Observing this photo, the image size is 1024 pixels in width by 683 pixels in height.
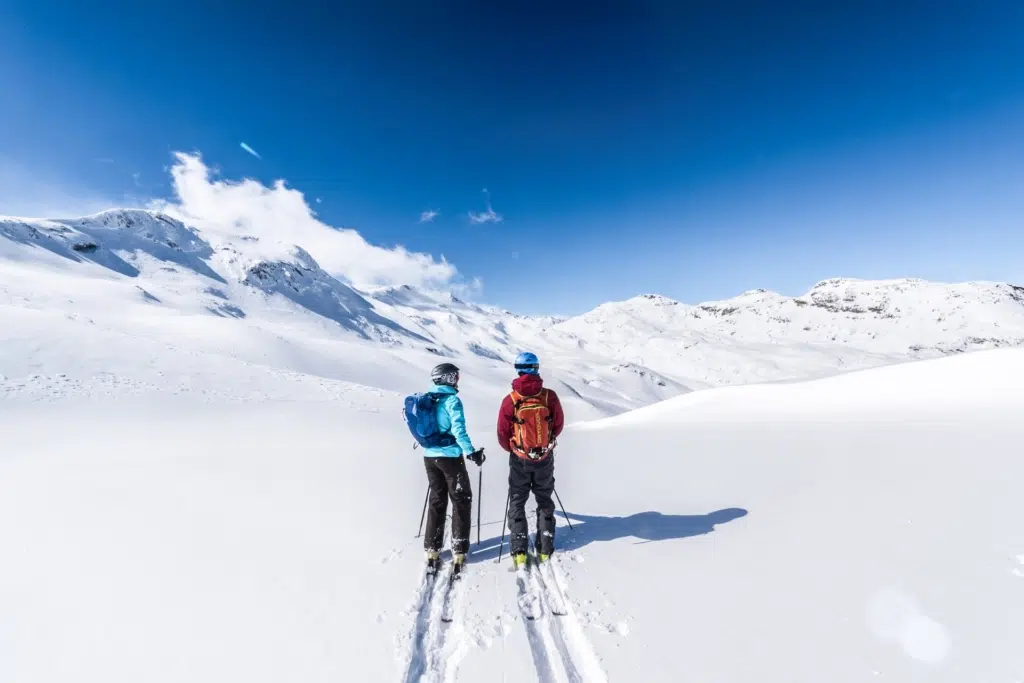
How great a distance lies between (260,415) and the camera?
17.1 m

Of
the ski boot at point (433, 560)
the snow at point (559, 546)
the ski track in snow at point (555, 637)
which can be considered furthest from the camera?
the ski boot at point (433, 560)

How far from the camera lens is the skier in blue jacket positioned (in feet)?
17.4

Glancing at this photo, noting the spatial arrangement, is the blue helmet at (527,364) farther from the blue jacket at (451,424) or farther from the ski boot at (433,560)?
the ski boot at (433,560)

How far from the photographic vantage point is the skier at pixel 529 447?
5469mm

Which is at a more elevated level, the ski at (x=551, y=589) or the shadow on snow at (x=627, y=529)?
the shadow on snow at (x=627, y=529)

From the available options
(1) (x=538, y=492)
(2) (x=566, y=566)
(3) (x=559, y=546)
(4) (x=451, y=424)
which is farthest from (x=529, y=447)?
(3) (x=559, y=546)

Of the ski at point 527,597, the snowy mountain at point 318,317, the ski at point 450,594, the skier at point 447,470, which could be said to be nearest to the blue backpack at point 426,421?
the skier at point 447,470

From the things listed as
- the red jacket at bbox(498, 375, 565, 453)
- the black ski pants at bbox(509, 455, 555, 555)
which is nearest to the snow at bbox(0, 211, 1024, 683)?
the black ski pants at bbox(509, 455, 555, 555)

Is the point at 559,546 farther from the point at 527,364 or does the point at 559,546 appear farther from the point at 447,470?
the point at 527,364

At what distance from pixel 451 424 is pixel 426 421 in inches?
13.1

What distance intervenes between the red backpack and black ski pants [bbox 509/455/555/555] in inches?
5.7

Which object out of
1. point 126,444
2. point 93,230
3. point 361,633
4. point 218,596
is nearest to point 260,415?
point 126,444

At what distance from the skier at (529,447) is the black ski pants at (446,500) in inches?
23.5

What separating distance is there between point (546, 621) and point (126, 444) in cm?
1458
